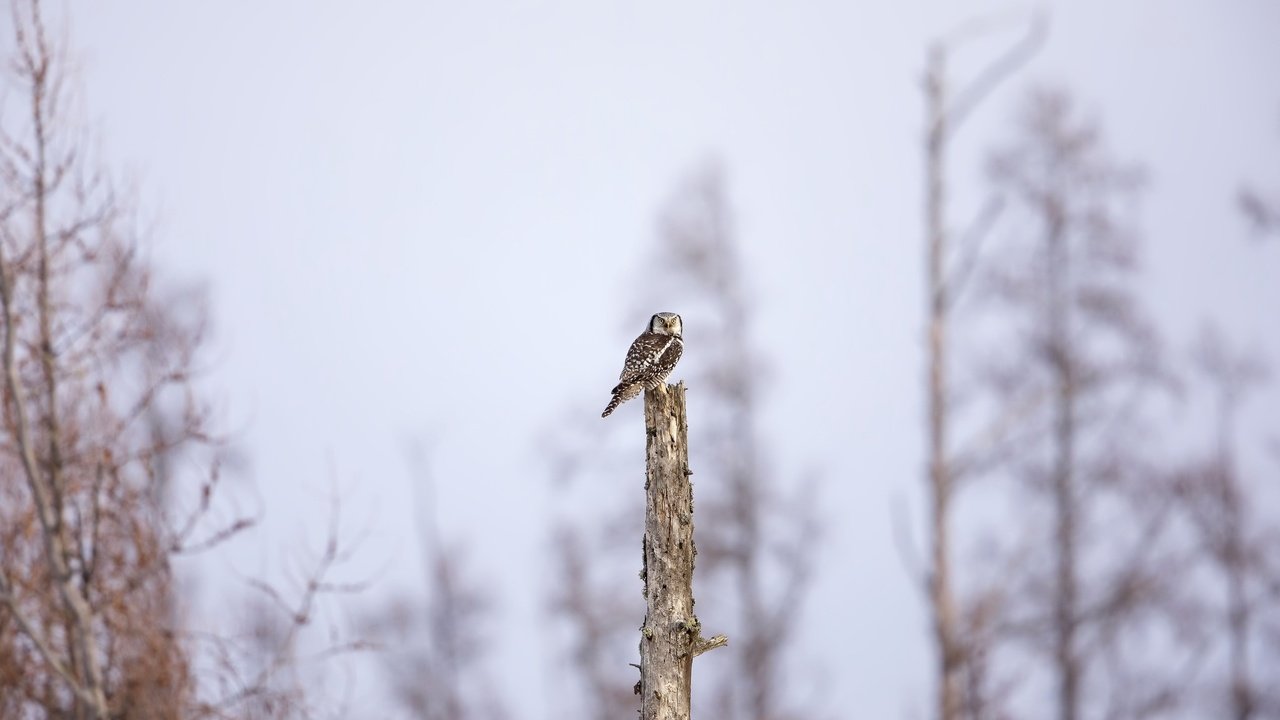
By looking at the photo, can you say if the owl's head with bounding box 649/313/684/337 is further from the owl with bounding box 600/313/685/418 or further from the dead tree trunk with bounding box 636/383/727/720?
the dead tree trunk with bounding box 636/383/727/720

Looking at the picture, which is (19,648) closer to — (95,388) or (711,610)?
(95,388)

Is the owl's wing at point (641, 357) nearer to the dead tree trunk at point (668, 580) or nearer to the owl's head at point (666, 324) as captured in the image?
the owl's head at point (666, 324)

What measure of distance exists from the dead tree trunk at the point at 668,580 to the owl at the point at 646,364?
30.6 inches

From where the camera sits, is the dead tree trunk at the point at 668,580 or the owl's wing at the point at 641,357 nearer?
the dead tree trunk at the point at 668,580

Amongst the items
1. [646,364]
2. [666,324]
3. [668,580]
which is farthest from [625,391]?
[668,580]

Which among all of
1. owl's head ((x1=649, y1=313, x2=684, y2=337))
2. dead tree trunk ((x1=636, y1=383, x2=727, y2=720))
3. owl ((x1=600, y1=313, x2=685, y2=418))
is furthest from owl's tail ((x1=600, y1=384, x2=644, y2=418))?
dead tree trunk ((x1=636, y1=383, x2=727, y2=720))

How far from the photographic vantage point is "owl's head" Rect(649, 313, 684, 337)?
8008 mm

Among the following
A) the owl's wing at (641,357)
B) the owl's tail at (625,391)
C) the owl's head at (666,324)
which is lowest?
the owl's tail at (625,391)

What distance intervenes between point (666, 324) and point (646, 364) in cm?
97

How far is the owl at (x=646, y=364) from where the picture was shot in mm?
7062

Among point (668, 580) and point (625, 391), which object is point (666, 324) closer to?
point (625, 391)

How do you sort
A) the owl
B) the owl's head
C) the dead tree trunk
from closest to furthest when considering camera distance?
1. the dead tree trunk
2. the owl
3. the owl's head

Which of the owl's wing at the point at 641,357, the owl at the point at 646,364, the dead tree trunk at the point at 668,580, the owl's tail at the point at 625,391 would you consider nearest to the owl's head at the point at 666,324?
the owl at the point at 646,364

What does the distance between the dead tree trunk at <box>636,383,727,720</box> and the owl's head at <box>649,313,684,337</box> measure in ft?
6.70
